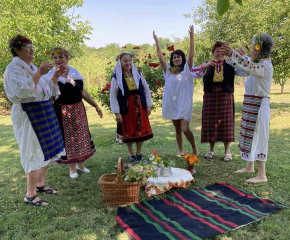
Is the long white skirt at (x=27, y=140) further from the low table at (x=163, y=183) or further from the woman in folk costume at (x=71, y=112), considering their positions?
the low table at (x=163, y=183)

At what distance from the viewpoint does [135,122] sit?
4191mm

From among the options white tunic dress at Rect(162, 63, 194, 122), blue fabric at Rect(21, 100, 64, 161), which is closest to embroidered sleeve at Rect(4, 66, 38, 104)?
blue fabric at Rect(21, 100, 64, 161)

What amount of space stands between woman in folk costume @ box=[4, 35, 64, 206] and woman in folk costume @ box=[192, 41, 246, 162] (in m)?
2.35

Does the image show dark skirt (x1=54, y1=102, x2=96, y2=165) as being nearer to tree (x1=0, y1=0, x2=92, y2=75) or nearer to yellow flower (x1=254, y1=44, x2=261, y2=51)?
yellow flower (x1=254, y1=44, x2=261, y2=51)

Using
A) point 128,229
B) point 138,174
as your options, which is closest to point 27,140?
point 138,174

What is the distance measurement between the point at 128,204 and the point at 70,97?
5.68 feet

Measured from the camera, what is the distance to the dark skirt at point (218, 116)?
427 cm

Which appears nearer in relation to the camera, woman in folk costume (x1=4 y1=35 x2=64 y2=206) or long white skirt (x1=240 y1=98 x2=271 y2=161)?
woman in folk costume (x1=4 y1=35 x2=64 y2=206)

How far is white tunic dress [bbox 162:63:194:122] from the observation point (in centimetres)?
420

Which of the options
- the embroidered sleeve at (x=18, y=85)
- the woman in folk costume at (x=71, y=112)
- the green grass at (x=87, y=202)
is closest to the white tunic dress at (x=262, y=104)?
the green grass at (x=87, y=202)

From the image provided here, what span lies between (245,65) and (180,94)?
1350mm

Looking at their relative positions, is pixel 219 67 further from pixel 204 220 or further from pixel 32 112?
pixel 32 112

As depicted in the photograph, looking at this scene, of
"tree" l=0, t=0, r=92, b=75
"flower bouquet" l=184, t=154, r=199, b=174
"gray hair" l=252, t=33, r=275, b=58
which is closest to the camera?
"gray hair" l=252, t=33, r=275, b=58

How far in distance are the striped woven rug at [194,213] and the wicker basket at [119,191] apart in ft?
0.32
